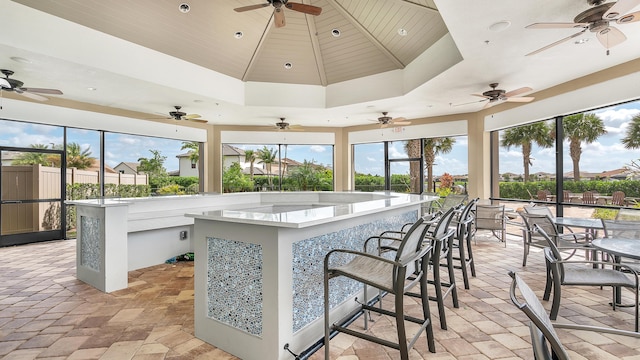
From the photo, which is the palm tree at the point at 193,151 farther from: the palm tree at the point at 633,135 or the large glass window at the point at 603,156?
the palm tree at the point at 633,135

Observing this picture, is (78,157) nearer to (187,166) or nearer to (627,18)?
(187,166)

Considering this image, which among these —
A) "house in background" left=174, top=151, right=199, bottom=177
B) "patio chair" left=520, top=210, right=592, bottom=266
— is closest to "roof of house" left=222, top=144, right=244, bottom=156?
"house in background" left=174, top=151, right=199, bottom=177

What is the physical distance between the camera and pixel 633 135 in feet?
16.1

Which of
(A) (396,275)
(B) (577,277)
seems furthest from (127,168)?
(B) (577,277)

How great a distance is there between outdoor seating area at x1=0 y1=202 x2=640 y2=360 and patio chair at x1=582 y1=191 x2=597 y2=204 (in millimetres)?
2292

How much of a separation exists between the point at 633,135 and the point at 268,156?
9.06m

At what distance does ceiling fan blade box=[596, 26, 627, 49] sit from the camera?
10.4ft

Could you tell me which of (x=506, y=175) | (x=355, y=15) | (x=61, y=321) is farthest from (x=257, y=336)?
(x=506, y=175)

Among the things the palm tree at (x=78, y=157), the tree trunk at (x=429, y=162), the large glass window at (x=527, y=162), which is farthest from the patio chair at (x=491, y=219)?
the palm tree at (x=78, y=157)

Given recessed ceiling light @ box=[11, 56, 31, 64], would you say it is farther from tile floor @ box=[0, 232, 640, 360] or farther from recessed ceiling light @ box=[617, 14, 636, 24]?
recessed ceiling light @ box=[617, 14, 636, 24]

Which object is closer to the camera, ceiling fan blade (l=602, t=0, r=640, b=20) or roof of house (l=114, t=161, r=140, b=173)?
ceiling fan blade (l=602, t=0, r=640, b=20)

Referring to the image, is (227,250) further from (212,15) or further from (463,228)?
(212,15)

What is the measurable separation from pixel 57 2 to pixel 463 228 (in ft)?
18.7

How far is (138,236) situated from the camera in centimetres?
430
